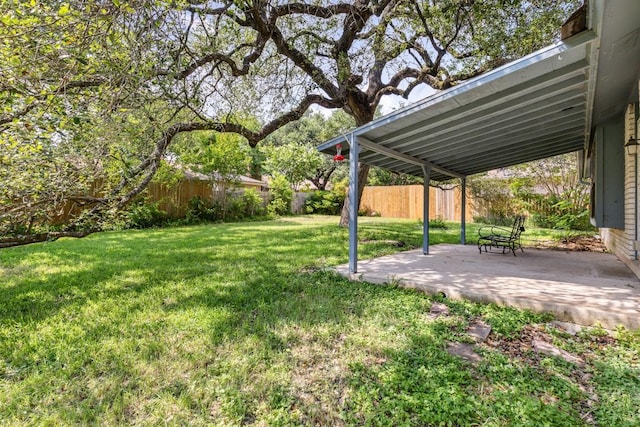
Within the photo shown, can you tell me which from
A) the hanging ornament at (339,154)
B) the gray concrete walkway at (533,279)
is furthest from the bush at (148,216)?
the gray concrete walkway at (533,279)

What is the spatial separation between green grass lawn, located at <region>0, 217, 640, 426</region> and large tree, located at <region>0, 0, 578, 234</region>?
1729 millimetres

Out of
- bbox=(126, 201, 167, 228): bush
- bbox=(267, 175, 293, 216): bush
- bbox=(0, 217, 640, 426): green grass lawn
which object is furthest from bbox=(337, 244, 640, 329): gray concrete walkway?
bbox=(267, 175, 293, 216): bush

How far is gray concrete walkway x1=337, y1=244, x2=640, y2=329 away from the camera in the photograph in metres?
3.17

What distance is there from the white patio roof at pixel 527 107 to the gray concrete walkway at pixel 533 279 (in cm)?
197

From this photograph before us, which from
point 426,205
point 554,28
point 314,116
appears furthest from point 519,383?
point 314,116

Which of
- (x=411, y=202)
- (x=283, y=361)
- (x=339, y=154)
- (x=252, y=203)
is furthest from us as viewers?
(x=411, y=202)

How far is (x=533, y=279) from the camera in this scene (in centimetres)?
445

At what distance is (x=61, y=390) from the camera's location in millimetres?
2133

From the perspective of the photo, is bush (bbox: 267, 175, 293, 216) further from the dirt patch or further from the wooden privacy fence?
the dirt patch

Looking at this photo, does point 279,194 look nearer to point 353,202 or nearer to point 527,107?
point 353,202

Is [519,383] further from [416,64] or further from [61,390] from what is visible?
[416,64]

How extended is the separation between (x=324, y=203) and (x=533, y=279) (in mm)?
16196

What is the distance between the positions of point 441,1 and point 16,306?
878 centimetres

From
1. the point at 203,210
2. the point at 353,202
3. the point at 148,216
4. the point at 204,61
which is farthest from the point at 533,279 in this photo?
the point at 203,210
